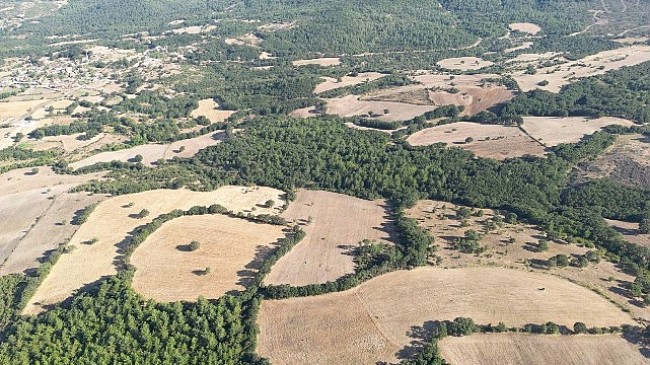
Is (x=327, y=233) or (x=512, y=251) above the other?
(x=512, y=251)

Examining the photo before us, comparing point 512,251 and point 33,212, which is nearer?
point 512,251

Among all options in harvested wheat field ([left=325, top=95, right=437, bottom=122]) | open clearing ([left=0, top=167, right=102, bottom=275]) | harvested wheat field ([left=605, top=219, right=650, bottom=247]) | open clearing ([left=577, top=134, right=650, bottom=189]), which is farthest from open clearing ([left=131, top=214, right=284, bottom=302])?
harvested wheat field ([left=325, top=95, right=437, bottom=122])

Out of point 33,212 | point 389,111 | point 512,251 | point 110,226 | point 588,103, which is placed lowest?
point 512,251

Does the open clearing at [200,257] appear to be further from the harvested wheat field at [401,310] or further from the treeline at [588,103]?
the treeline at [588,103]

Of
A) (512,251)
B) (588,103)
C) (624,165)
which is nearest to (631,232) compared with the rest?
(512,251)

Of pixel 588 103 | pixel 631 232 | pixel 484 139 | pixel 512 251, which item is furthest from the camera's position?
pixel 588 103

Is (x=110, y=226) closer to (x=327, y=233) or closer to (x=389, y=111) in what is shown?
(x=327, y=233)

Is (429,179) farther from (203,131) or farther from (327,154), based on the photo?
(203,131)

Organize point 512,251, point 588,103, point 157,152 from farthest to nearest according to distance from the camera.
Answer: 1. point 588,103
2. point 157,152
3. point 512,251
